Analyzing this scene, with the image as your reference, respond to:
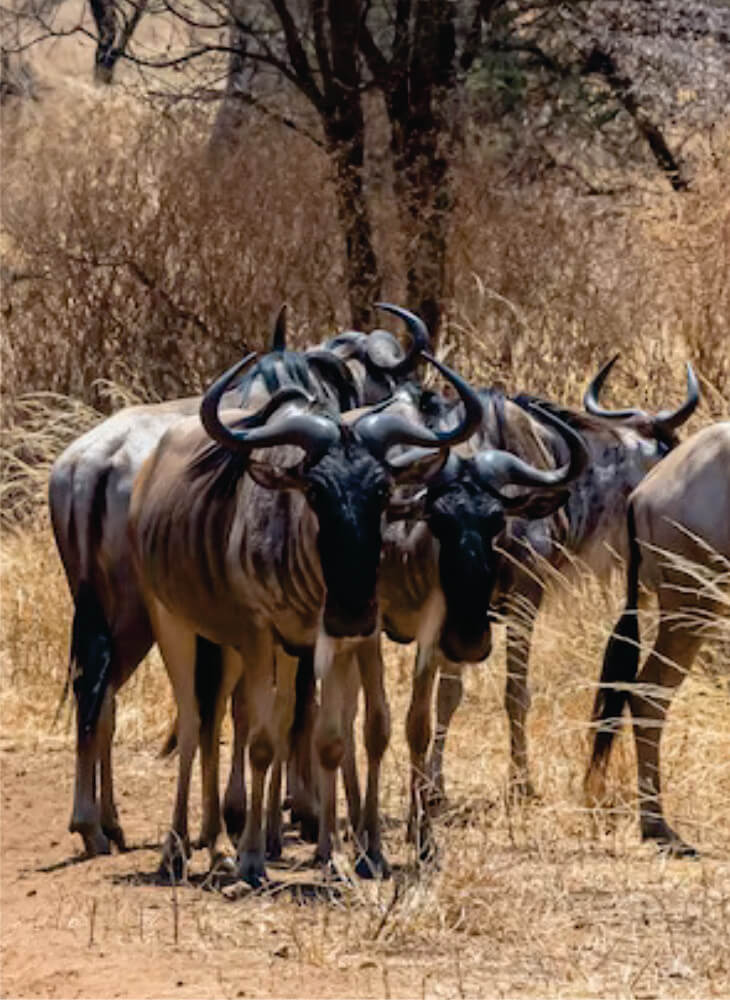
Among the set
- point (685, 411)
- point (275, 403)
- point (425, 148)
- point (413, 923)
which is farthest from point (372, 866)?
point (425, 148)

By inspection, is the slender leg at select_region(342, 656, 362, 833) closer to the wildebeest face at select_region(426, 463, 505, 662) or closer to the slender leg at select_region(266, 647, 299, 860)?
the slender leg at select_region(266, 647, 299, 860)

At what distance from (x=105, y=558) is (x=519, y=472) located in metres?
2.19

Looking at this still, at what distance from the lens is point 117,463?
35.0 ft

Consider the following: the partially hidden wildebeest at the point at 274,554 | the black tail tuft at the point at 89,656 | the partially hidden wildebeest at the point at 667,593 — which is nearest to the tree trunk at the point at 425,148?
the black tail tuft at the point at 89,656

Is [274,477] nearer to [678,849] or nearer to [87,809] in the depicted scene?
[678,849]

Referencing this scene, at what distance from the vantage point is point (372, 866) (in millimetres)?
8914

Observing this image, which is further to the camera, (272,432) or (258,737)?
(258,737)

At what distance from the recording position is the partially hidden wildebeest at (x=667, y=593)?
964 cm

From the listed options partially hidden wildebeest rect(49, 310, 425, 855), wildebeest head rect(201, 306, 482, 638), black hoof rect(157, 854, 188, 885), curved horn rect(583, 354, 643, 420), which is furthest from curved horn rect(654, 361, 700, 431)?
black hoof rect(157, 854, 188, 885)

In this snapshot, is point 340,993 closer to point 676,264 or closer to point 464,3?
point 676,264

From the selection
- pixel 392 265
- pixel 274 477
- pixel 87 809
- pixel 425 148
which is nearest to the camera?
pixel 274 477

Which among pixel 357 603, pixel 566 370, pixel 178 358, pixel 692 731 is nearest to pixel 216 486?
pixel 357 603

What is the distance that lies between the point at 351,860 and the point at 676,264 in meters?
7.95

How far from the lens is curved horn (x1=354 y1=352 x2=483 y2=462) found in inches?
340
